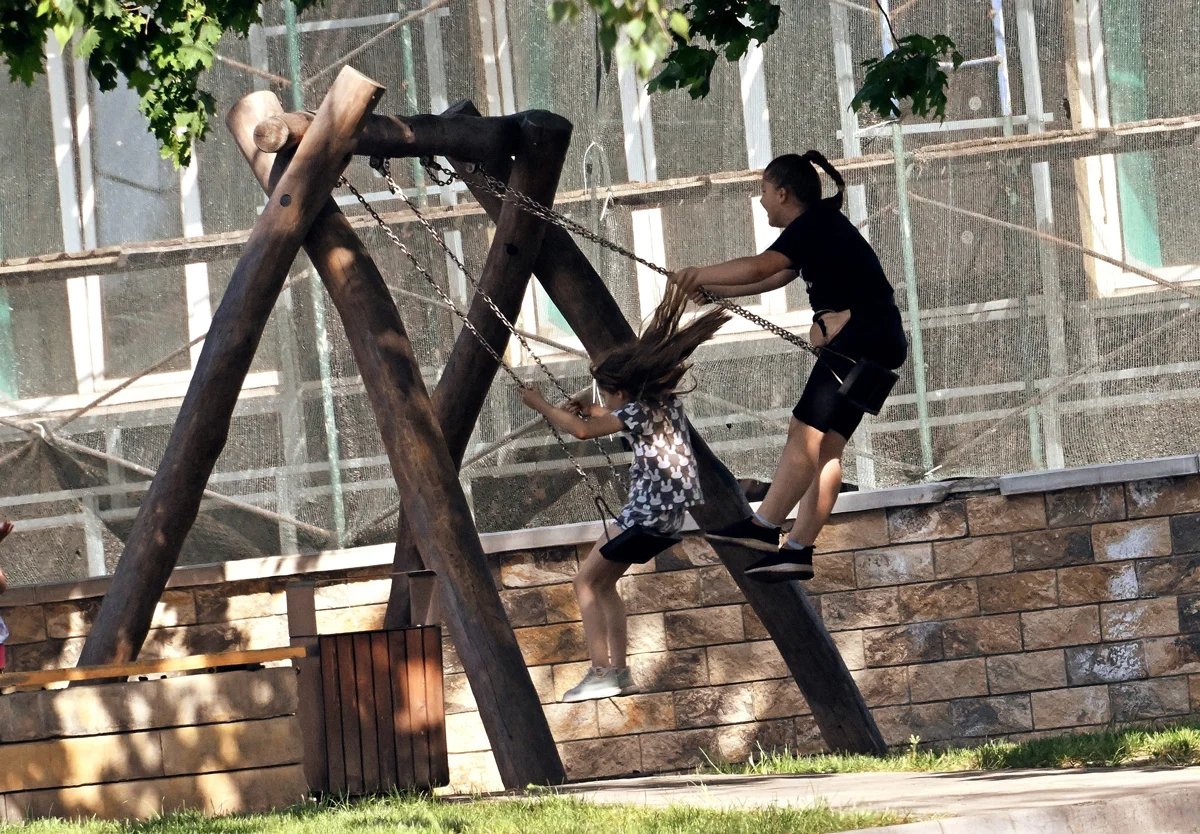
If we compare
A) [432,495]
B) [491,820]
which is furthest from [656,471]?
[491,820]

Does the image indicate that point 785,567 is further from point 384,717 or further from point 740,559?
point 384,717

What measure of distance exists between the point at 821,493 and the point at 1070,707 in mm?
3268

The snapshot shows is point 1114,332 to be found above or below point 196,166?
below

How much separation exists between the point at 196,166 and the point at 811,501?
16.9 ft

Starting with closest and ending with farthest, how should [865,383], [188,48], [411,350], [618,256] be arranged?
[865,383] < [411,350] < [188,48] < [618,256]

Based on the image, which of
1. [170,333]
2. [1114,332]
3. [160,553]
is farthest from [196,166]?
[1114,332]

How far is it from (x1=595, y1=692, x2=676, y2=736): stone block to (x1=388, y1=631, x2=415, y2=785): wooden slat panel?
250 centimetres

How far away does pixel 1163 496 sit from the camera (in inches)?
404

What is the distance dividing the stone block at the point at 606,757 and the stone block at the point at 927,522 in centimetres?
183

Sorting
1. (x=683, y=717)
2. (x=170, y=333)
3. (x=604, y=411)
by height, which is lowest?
(x=683, y=717)

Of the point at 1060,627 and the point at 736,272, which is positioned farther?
the point at 1060,627

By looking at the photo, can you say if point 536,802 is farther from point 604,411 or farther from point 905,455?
point 905,455

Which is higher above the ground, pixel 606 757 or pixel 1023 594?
pixel 1023 594

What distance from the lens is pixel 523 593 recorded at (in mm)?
10367
